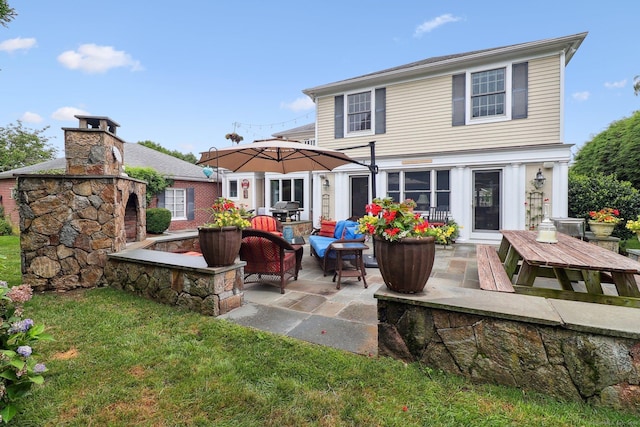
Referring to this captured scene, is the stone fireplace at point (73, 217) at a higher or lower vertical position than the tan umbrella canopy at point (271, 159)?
lower

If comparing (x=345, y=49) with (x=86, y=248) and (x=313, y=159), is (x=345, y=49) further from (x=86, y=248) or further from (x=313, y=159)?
(x=86, y=248)

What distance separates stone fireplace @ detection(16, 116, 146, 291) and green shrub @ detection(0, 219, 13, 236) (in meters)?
12.2

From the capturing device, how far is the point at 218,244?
10.8 feet

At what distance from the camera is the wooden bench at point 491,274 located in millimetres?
2657

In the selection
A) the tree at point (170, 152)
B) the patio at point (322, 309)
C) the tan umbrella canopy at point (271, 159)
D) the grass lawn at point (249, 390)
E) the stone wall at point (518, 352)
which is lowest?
the grass lawn at point (249, 390)

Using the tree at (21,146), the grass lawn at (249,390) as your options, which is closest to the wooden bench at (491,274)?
the grass lawn at (249,390)

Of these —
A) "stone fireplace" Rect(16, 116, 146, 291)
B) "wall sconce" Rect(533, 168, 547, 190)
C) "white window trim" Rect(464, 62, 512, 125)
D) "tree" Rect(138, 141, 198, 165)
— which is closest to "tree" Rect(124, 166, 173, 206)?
"stone fireplace" Rect(16, 116, 146, 291)

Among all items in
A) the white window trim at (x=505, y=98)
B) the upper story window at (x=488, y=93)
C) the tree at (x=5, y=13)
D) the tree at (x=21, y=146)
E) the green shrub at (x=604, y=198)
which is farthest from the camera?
the tree at (x=21, y=146)

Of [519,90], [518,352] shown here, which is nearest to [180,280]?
[518,352]

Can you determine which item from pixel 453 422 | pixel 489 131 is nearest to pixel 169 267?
pixel 453 422

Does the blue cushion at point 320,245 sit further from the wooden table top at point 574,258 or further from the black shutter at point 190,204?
the black shutter at point 190,204

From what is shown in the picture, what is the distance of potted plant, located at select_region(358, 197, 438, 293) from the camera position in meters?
2.22

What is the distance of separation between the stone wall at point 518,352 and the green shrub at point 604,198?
8108 millimetres

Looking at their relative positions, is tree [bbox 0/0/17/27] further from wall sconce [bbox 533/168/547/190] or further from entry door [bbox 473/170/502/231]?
wall sconce [bbox 533/168/547/190]
